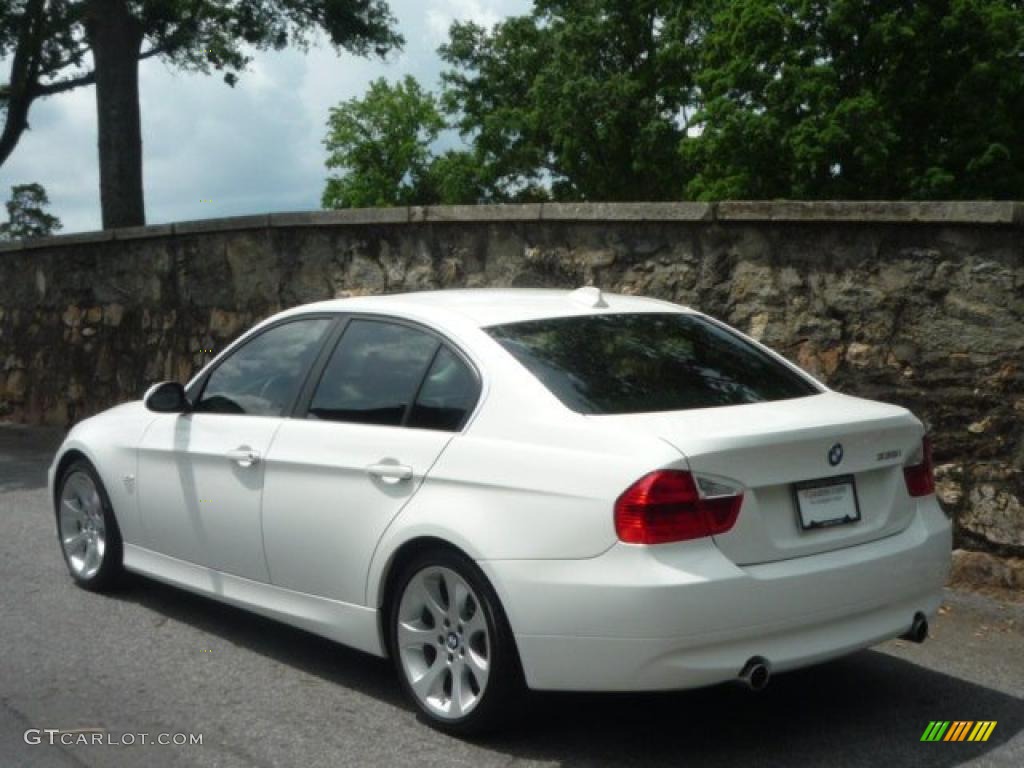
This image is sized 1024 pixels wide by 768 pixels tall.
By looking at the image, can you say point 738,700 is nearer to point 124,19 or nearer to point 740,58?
point 124,19

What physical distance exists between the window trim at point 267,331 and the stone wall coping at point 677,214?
3212 millimetres

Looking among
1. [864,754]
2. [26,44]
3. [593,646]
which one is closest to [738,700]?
[864,754]

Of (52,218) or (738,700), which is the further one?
(52,218)

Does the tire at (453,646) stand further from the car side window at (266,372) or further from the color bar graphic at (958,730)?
the color bar graphic at (958,730)

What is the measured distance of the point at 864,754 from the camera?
→ 14.7ft

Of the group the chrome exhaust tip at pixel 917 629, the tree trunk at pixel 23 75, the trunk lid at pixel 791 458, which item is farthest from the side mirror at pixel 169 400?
the tree trunk at pixel 23 75

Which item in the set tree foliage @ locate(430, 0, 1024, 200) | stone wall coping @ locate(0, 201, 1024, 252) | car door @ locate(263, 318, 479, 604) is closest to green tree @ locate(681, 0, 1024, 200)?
tree foliage @ locate(430, 0, 1024, 200)

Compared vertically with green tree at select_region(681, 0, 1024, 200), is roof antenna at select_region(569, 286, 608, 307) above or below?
below

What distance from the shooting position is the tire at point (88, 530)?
6.70 meters

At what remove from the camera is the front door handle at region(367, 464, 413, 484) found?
190 inches

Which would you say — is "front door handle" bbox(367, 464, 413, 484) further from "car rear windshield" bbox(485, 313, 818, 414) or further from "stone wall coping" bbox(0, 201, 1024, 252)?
"stone wall coping" bbox(0, 201, 1024, 252)

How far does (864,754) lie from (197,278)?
959cm

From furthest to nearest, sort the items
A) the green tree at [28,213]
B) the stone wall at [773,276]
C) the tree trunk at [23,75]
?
the green tree at [28,213], the tree trunk at [23,75], the stone wall at [773,276]

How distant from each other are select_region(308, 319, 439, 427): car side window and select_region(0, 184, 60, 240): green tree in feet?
179
